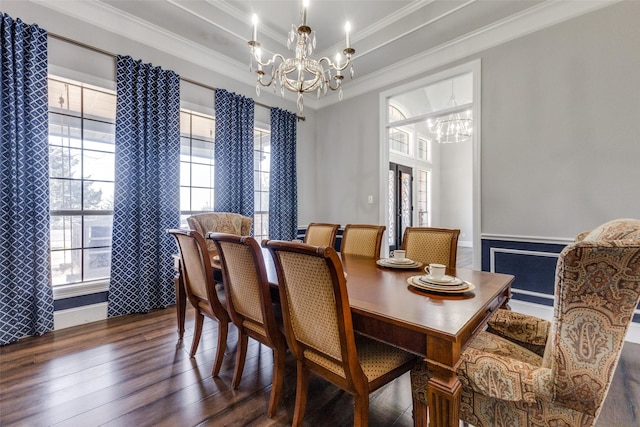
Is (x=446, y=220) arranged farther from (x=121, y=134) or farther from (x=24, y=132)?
(x=24, y=132)

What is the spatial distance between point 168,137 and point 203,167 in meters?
0.61

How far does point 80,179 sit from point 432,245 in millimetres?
3326

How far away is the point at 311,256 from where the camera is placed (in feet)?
3.44

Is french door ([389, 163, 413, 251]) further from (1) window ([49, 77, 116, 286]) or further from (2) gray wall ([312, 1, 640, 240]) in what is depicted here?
(1) window ([49, 77, 116, 286])

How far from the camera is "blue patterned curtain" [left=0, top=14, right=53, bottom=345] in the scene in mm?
2215

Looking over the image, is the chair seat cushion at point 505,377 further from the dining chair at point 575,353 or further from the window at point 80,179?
the window at point 80,179

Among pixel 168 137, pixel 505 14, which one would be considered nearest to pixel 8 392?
pixel 168 137

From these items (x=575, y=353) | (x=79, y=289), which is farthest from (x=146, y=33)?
(x=575, y=353)

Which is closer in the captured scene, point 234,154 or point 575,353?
point 575,353

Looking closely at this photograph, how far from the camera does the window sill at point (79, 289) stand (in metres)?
2.55

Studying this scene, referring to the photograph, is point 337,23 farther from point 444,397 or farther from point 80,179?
point 444,397

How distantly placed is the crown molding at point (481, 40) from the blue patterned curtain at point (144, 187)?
8.80 feet

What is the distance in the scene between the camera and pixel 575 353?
828mm

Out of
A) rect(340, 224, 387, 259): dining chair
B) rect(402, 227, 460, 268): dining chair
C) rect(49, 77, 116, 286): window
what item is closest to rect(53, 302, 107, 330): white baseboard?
rect(49, 77, 116, 286): window
